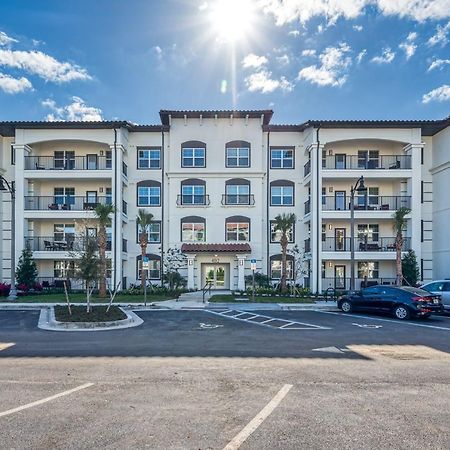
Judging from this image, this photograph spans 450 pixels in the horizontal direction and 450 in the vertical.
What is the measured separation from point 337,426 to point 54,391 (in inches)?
192

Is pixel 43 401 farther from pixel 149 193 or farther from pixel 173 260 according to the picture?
pixel 149 193

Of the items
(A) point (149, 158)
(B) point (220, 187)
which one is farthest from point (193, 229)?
(A) point (149, 158)

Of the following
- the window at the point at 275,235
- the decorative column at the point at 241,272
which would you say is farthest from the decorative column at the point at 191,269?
the window at the point at 275,235

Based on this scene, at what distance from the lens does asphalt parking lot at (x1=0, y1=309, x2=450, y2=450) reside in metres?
4.88

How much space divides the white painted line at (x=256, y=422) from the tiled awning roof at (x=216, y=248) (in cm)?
Answer: 2161

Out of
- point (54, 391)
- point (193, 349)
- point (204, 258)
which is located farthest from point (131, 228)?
point (54, 391)

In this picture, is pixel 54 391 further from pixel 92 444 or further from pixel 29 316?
pixel 29 316

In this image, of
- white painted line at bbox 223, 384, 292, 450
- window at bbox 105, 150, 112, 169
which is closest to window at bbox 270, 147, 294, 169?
window at bbox 105, 150, 112, 169

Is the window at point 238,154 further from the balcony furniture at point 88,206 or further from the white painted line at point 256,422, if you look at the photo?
the white painted line at point 256,422

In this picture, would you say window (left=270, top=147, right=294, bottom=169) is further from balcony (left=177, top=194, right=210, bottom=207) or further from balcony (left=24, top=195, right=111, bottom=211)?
balcony (left=24, top=195, right=111, bottom=211)

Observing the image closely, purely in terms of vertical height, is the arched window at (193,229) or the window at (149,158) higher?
the window at (149,158)

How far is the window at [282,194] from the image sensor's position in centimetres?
3009

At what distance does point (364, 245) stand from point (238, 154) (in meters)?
12.1

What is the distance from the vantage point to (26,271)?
1042 inches
